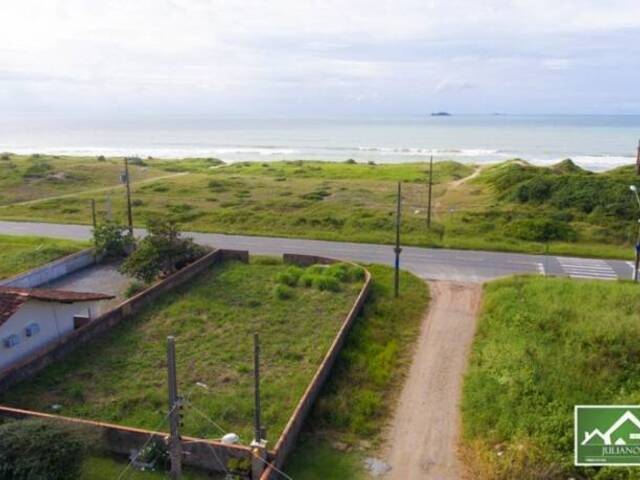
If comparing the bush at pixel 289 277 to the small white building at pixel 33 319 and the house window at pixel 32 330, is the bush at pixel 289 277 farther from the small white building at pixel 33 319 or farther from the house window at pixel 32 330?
the house window at pixel 32 330

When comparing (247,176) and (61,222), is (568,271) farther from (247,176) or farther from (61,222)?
(247,176)

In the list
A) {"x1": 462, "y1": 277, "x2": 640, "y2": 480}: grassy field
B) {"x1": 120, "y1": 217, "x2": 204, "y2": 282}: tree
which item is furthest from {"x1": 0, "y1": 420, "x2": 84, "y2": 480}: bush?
{"x1": 120, "y1": 217, "x2": 204, "y2": 282}: tree

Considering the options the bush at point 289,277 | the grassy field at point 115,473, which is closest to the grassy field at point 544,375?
the grassy field at point 115,473

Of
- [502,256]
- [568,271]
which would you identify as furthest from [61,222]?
[568,271]

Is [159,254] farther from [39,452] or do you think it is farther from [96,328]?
[39,452]

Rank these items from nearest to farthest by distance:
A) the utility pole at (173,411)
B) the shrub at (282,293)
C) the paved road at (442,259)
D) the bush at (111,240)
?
the utility pole at (173,411) → the shrub at (282,293) → the paved road at (442,259) → the bush at (111,240)

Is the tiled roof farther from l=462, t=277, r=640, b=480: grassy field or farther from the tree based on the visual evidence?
l=462, t=277, r=640, b=480: grassy field
